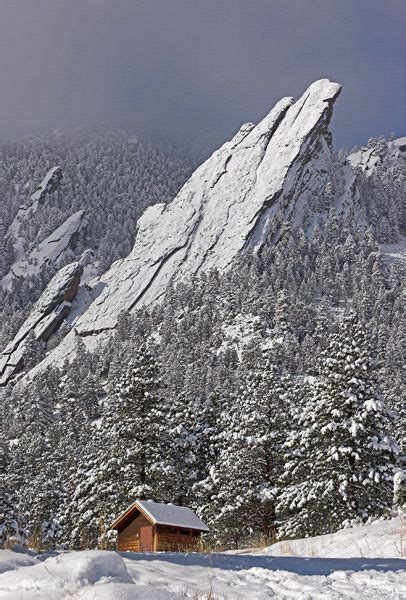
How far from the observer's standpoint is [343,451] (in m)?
27.6

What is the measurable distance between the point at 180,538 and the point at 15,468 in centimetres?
4380

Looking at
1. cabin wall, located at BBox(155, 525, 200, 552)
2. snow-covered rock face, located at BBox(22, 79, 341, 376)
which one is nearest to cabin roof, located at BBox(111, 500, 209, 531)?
cabin wall, located at BBox(155, 525, 200, 552)

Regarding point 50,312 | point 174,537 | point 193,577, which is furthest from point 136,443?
point 50,312

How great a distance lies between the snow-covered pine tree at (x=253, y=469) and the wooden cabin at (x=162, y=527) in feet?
27.6

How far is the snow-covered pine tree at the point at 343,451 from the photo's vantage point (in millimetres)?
27688

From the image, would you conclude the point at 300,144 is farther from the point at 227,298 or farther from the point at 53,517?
the point at 53,517

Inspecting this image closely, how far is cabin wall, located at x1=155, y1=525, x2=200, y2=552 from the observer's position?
24.8 meters

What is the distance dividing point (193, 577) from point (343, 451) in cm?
2273

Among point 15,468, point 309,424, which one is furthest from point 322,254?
point 309,424

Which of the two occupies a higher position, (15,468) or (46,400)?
(46,400)

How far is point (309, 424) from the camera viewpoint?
109 ft

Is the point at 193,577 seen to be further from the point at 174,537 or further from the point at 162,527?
the point at 174,537

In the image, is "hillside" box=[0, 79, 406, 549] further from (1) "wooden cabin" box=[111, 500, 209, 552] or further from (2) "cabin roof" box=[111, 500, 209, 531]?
(2) "cabin roof" box=[111, 500, 209, 531]

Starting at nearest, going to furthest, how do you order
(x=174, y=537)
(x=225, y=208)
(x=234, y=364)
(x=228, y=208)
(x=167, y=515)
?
(x=167, y=515) → (x=174, y=537) → (x=234, y=364) → (x=228, y=208) → (x=225, y=208)
